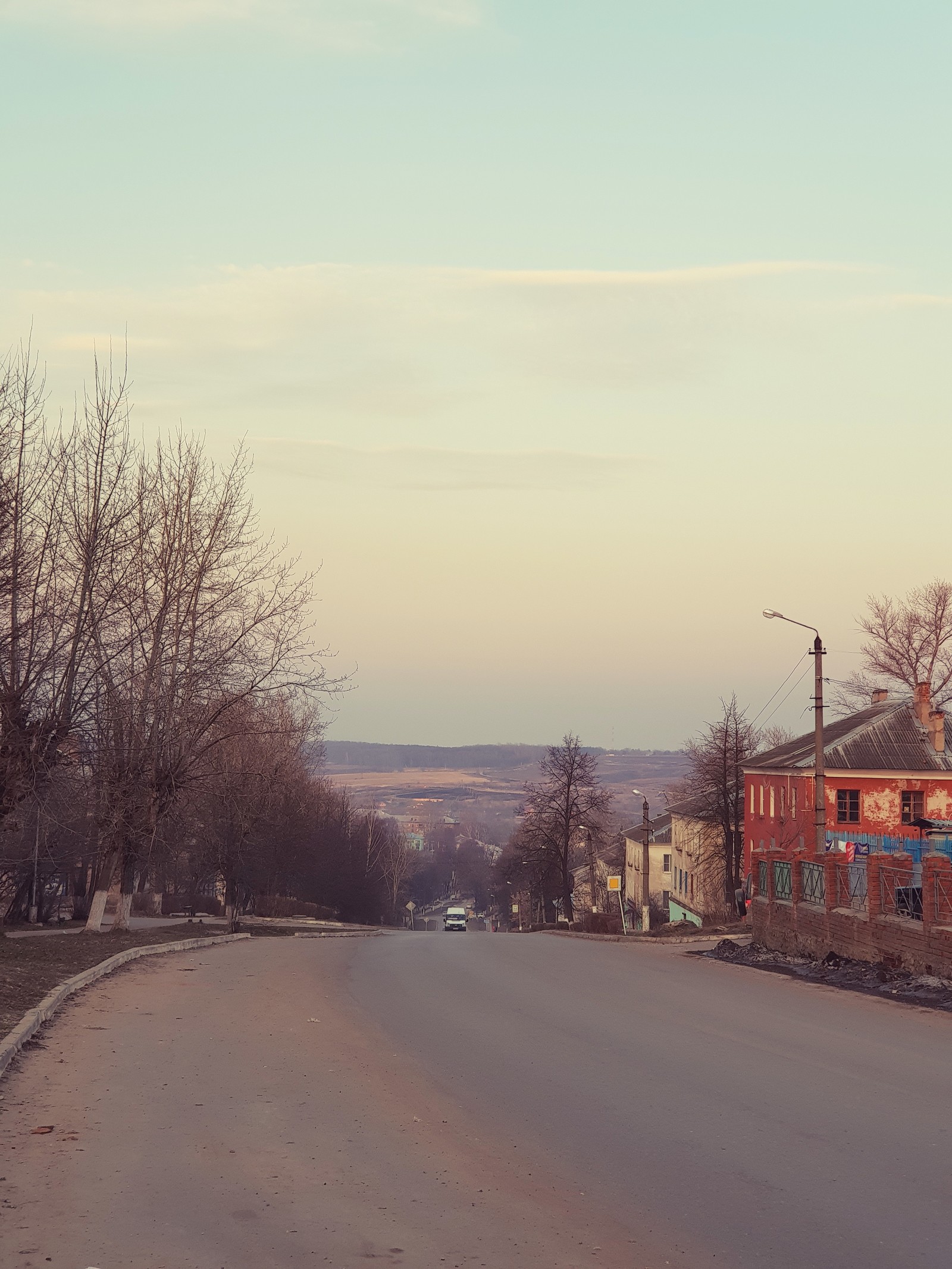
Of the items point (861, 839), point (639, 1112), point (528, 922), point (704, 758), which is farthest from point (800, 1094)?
point (528, 922)

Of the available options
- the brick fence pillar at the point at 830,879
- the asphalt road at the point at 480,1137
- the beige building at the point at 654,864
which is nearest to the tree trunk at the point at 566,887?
the beige building at the point at 654,864

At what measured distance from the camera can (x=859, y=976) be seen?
18578 mm

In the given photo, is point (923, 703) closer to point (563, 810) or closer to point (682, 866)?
point (563, 810)

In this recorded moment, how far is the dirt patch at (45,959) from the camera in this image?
13.5 m

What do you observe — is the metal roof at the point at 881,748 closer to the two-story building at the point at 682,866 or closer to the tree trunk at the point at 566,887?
the two-story building at the point at 682,866

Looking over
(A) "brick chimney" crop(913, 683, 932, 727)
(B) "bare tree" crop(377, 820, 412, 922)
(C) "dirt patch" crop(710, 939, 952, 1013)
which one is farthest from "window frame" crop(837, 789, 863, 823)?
(B) "bare tree" crop(377, 820, 412, 922)

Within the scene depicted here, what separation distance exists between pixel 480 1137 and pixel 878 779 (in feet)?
150

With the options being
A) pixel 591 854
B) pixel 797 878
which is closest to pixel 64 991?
pixel 797 878

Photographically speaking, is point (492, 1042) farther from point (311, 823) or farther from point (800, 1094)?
point (311, 823)

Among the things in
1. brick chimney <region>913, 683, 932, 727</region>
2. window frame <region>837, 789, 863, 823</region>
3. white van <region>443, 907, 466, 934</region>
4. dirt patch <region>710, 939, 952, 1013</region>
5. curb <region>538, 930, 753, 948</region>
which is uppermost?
brick chimney <region>913, 683, 932, 727</region>

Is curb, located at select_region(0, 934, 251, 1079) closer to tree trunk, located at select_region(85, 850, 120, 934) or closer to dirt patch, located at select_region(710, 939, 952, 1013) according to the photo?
tree trunk, located at select_region(85, 850, 120, 934)

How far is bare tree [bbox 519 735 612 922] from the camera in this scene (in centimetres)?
6762

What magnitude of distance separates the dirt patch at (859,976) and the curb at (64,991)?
10.6 m

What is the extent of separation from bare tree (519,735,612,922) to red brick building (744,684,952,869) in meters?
15.9
